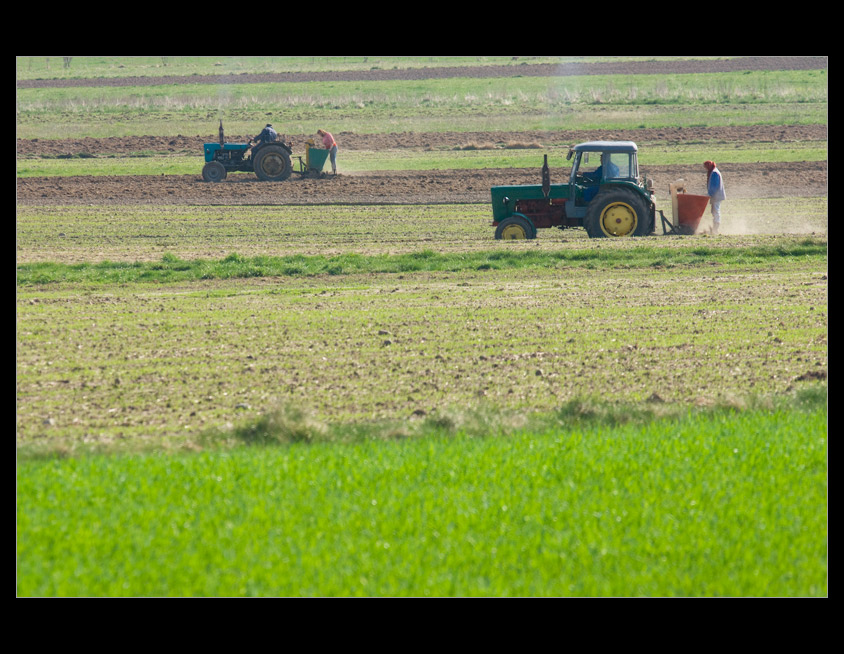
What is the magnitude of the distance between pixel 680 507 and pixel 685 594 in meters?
1.17

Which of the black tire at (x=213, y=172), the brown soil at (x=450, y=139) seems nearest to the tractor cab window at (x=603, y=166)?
the black tire at (x=213, y=172)

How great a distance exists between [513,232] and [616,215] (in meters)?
2.11

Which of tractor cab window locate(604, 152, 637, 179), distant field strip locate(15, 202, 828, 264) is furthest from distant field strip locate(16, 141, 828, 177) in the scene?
tractor cab window locate(604, 152, 637, 179)

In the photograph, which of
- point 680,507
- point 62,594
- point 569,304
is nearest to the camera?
point 62,594

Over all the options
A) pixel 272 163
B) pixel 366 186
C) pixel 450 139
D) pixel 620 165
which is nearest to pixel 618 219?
pixel 620 165

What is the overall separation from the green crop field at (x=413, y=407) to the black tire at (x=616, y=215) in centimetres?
37

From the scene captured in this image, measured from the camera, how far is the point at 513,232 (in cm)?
1933

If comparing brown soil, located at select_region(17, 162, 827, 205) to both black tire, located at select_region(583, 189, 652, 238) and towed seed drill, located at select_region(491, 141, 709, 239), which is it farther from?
black tire, located at select_region(583, 189, 652, 238)

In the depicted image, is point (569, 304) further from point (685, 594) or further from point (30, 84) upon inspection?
point (30, 84)

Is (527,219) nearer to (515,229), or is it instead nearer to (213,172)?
(515,229)

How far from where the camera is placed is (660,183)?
27.3 meters

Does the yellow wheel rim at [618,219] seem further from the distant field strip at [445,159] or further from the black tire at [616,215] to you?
the distant field strip at [445,159]
